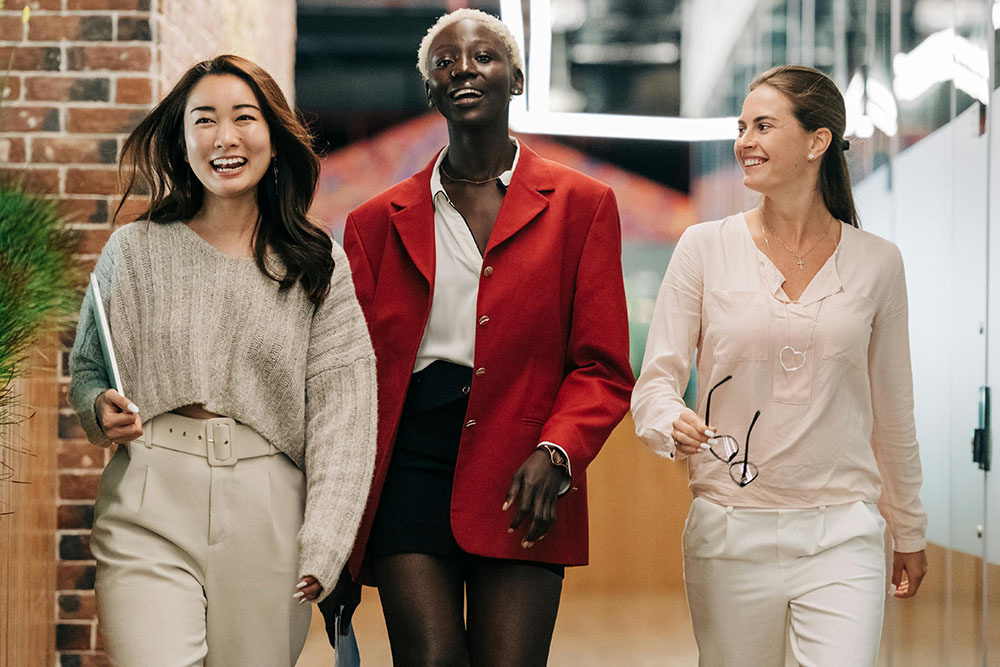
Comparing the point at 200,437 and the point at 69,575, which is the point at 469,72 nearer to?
the point at 200,437

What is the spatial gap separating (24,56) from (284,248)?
1.60 metres

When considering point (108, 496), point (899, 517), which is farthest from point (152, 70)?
point (899, 517)

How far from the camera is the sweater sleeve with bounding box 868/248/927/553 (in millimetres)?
2553

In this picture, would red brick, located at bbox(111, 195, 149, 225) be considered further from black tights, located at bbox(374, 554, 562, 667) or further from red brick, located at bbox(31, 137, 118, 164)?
black tights, located at bbox(374, 554, 562, 667)

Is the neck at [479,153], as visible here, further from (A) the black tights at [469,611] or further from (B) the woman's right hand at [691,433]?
(A) the black tights at [469,611]

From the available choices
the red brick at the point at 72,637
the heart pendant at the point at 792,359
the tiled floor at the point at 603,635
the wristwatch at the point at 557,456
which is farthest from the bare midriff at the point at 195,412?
A: the tiled floor at the point at 603,635

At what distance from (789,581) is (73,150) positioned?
2358 mm

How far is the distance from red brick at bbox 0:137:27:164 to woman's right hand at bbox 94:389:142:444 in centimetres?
165

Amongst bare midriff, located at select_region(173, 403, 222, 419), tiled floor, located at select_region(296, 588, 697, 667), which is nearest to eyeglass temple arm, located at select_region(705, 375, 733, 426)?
bare midriff, located at select_region(173, 403, 222, 419)

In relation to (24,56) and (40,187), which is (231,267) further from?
(24,56)

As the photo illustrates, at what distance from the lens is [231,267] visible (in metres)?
2.36

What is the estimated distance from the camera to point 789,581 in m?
2.41

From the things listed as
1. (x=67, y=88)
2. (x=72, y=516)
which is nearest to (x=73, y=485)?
(x=72, y=516)

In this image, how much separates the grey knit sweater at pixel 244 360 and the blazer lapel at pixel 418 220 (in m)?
Result: 0.22
